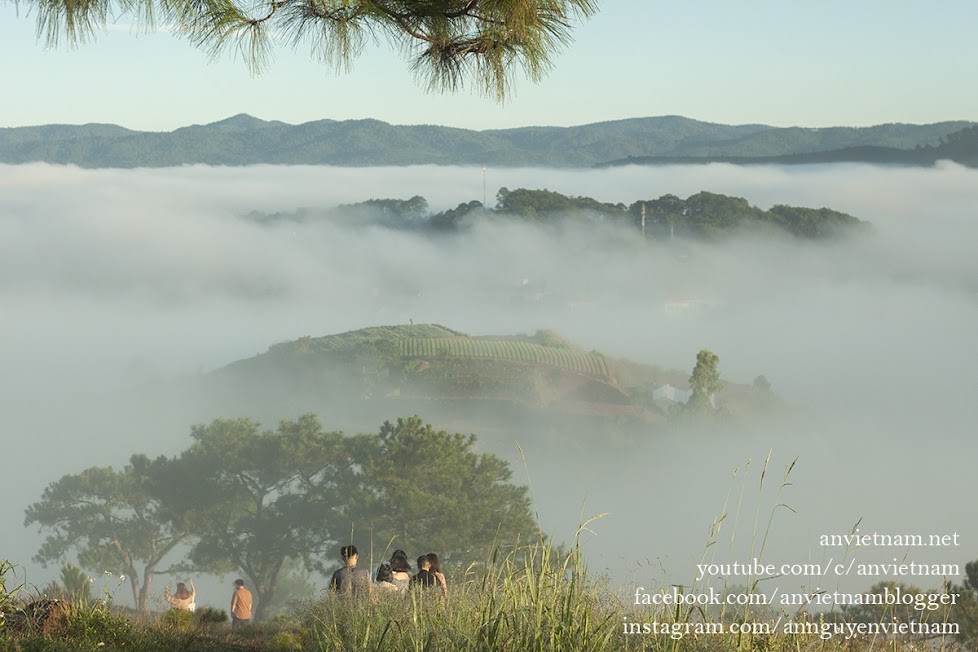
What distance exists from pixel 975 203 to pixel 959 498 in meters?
102

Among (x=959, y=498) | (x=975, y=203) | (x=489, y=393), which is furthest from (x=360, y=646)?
(x=975, y=203)

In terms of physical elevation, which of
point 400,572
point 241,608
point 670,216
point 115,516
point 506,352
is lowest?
point 506,352

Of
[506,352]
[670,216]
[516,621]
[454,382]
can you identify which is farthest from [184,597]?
[670,216]

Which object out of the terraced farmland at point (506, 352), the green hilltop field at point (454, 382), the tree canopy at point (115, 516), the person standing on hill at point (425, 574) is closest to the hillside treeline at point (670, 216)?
the green hilltop field at point (454, 382)

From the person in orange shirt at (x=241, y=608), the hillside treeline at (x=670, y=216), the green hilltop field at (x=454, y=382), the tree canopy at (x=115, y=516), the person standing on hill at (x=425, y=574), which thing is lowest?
the green hilltop field at (x=454, y=382)

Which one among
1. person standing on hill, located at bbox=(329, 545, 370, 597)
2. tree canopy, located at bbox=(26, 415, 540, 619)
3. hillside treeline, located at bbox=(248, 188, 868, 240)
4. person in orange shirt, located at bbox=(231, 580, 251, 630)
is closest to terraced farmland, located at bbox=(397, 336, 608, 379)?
tree canopy, located at bbox=(26, 415, 540, 619)

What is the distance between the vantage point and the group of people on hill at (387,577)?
5800 mm

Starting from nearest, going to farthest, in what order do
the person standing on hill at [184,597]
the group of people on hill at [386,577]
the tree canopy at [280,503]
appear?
1. the group of people on hill at [386,577]
2. the person standing on hill at [184,597]
3. the tree canopy at [280,503]

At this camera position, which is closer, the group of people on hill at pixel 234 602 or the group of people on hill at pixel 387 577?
the group of people on hill at pixel 387 577

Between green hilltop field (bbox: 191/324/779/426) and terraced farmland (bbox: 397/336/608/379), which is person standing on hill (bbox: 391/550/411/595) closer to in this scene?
green hilltop field (bbox: 191/324/779/426)

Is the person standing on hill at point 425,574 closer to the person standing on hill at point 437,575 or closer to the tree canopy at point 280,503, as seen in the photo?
the person standing on hill at point 437,575

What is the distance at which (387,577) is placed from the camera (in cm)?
619

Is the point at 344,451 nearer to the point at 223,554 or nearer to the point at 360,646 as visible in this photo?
the point at 223,554

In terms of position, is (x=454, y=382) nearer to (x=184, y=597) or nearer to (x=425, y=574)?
(x=184, y=597)
